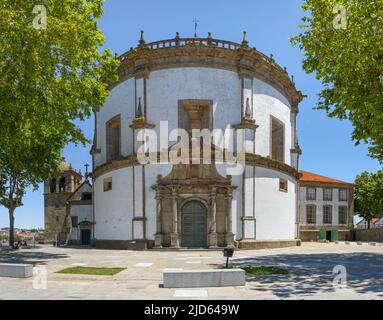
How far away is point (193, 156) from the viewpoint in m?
28.1

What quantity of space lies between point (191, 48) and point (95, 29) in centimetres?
1280

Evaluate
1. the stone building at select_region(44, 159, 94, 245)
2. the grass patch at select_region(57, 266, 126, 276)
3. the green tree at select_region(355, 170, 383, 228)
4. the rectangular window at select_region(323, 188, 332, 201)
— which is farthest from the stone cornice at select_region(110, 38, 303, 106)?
the green tree at select_region(355, 170, 383, 228)

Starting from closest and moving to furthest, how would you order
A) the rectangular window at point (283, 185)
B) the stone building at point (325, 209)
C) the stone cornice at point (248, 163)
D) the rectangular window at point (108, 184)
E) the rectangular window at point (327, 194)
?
the stone cornice at point (248, 163) → the rectangular window at point (108, 184) → the rectangular window at point (283, 185) → the stone building at point (325, 209) → the rectangular window at point (327, 194)

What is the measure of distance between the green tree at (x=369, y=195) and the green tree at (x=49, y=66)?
1866 inches

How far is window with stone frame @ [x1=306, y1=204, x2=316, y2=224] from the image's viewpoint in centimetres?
5294

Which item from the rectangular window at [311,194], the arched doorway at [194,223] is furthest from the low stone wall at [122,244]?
the rectangular window at [311,194]

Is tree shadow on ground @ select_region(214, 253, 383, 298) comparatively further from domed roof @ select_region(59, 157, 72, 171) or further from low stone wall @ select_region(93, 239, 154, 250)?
domed roof @ select_region(59, 157, 72, 171)

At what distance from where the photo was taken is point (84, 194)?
47.5 meters

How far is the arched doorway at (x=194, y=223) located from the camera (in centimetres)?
2827

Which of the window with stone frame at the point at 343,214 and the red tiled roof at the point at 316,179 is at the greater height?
the red tiled roof at the point at 316,179

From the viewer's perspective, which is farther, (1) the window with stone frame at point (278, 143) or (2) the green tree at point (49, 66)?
(1) the window with stone frame at point (278, 143)

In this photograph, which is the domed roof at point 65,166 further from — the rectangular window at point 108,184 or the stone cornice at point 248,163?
the rectangular window at point 108,184

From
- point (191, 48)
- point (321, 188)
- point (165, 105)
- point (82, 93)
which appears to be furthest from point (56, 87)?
point (321, 188)
